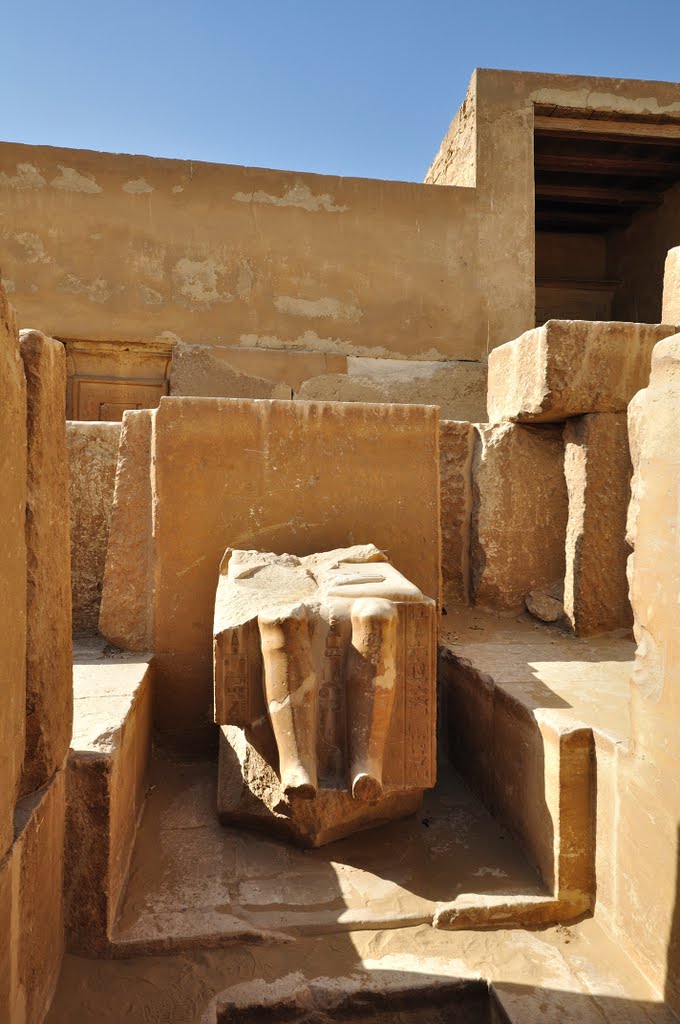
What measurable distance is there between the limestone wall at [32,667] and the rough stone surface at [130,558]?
1.11m

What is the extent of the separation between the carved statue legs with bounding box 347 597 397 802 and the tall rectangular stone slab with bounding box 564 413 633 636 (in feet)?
5.12

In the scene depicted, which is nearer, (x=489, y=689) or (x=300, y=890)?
(x=300, y=890)


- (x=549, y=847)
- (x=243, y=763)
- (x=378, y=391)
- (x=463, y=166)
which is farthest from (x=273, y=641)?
(x=463, y=166)

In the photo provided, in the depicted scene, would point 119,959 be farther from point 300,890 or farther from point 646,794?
point 646,794

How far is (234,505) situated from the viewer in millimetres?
3164

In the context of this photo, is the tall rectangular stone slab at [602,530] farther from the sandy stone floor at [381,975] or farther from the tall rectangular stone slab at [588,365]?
the sandy stone floor at [381,975]

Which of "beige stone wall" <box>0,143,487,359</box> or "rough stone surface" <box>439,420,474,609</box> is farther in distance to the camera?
"beige stone wall" <box>0,143,487,359</box>

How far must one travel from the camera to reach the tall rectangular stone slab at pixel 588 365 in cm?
338

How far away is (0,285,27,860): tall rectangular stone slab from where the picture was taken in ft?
4.69

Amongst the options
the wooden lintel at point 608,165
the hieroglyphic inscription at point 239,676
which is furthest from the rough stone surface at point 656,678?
the wooden lintel at point 608,165

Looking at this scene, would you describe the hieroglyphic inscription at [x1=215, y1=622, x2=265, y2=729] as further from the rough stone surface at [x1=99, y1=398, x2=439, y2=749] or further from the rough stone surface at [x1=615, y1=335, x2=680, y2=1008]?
the rough stone surface at [x1=615, y1=335, x2=680, y2=1008]

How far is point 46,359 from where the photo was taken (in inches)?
71.6

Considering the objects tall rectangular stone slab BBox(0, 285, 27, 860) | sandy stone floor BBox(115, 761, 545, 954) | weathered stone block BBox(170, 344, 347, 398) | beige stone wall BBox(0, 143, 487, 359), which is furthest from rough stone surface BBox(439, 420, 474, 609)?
tall rectangular stone slab BBox(0, 285, 27, 860)

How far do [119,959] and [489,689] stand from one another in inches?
57.6
